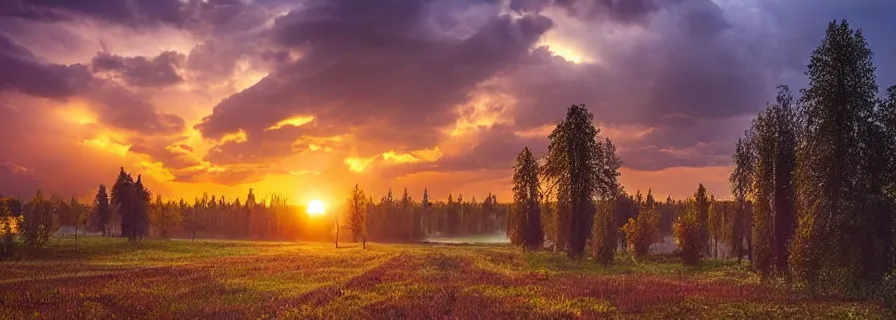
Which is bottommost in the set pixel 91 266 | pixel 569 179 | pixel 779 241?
pixel 91 266

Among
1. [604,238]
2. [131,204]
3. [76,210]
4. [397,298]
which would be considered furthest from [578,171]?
[76,210]

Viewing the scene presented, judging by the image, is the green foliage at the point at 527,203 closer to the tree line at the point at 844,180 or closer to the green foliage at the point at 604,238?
the green foliage at the point at 604,238

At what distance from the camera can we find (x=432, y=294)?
23.8 meters

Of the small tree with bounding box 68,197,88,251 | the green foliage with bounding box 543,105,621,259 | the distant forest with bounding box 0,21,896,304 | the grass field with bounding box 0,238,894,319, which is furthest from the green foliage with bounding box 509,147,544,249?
the small tree with bounding box 68,197,88,251

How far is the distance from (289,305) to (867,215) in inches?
1102

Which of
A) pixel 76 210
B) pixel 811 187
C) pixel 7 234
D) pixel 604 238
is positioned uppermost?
pixel 811 187

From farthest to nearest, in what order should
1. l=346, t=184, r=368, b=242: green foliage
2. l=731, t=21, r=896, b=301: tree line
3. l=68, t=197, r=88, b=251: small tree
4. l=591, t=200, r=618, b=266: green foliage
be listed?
1. l=68, t=197, r=88, b=251: small tree
2. l=346, t=184, r=368, b=242: green foliage
3. l=591, t=200, r=618, b=266: green foliage
4. l=731, t=21, r=896, b=301: tree line

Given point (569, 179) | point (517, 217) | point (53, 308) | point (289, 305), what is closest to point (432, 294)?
point (289, 305)

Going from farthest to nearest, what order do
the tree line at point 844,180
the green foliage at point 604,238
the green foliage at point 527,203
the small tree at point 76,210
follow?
the small tree at point 76,210 → the green foliage at point 527,203 → the green foliage at point 604,238 → the tree line at point 844,180

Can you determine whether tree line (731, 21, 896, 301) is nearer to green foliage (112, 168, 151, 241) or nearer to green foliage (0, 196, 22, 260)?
green foliage (0, 196, 22, 260)

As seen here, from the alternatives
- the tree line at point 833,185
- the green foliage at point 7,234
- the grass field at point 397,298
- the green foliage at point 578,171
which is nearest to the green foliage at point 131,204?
the green foliage at point 7,234

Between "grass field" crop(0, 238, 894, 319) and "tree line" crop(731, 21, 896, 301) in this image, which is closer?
"grass field" crop(0, 238, 894, 319)

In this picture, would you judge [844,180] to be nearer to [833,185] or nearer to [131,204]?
[833,185]

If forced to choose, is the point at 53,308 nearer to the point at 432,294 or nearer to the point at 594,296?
the point at 432,294
